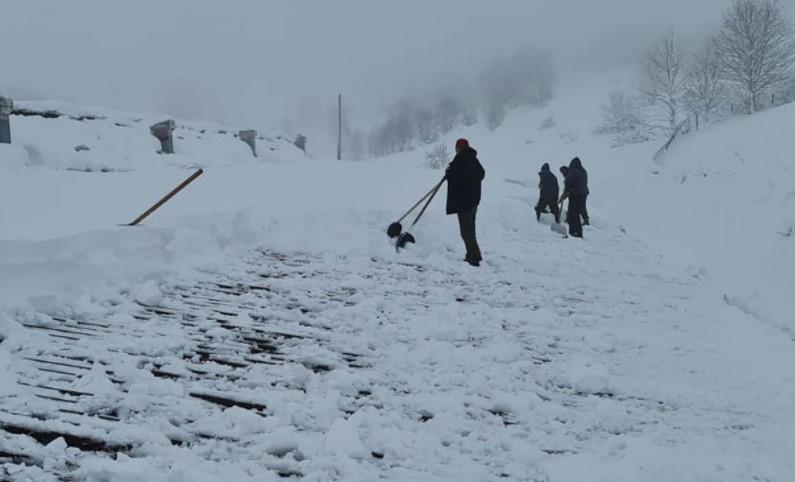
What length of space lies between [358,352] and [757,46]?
38.9m

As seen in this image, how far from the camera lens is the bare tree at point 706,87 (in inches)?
1524

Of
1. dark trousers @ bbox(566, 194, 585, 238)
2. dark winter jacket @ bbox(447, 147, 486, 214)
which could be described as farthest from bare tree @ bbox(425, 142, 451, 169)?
dark winter jacket @ bbox(447, 147, 486, 214)

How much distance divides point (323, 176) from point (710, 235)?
10.5m

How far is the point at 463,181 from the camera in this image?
325 inches

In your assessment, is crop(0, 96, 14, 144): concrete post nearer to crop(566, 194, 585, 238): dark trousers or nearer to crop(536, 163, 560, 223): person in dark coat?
crop(536, 163, 560, 223): person in dark coat

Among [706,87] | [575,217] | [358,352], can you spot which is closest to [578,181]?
[575,217]

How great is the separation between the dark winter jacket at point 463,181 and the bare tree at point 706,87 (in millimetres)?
36102

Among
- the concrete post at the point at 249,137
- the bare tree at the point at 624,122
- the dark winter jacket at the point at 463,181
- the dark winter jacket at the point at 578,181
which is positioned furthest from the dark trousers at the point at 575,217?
the bare tree at the point at 624,122

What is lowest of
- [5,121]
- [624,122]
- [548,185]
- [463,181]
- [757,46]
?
[463,181]

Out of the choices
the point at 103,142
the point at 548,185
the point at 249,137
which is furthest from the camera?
the point at 249,137

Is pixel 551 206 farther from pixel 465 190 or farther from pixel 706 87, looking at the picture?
pixel 706 87

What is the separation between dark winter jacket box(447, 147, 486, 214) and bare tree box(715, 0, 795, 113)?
111ft

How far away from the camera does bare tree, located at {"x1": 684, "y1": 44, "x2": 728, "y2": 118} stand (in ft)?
127

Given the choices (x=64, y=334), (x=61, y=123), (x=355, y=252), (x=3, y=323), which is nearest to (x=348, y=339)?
(x=64, y=334)
